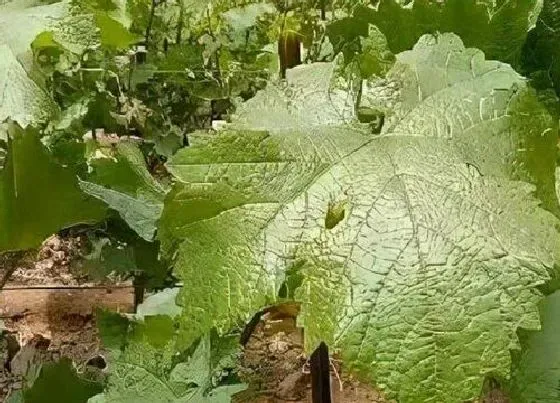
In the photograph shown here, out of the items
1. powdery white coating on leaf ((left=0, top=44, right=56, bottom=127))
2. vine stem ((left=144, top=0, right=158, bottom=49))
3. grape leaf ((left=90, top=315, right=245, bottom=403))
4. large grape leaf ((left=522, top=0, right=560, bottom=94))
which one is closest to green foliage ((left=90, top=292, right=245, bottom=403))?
grape leaf ((left=90, top=315, right=245, bottom=403))

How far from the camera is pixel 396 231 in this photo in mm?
561

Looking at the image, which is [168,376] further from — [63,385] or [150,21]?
[150,21]

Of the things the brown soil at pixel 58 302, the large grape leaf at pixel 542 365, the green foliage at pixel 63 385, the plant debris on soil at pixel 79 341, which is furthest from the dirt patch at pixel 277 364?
the large grape leaf at pixel 542 365

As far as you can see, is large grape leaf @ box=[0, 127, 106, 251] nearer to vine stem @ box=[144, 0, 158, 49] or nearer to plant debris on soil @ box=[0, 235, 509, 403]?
plant debris on soil @ box=[0, 235, 509, 403]

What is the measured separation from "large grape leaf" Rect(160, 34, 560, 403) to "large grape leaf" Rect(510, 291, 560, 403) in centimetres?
15

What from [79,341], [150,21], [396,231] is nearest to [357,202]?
[396,231]

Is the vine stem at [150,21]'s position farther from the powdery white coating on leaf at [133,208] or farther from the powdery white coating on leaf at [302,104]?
the powdery white coating on leaf at [302,104]

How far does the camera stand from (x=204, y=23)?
1.41 metres

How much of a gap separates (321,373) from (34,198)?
29 cm

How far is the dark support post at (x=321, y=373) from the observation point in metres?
0.73

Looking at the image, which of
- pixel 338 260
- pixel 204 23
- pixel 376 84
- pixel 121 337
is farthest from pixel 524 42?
pixel 204 23

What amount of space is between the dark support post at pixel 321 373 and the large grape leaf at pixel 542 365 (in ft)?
0.44

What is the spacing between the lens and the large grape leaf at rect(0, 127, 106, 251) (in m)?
0.81

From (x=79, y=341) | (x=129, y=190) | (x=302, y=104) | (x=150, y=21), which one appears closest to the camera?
(x=302, y=104)
